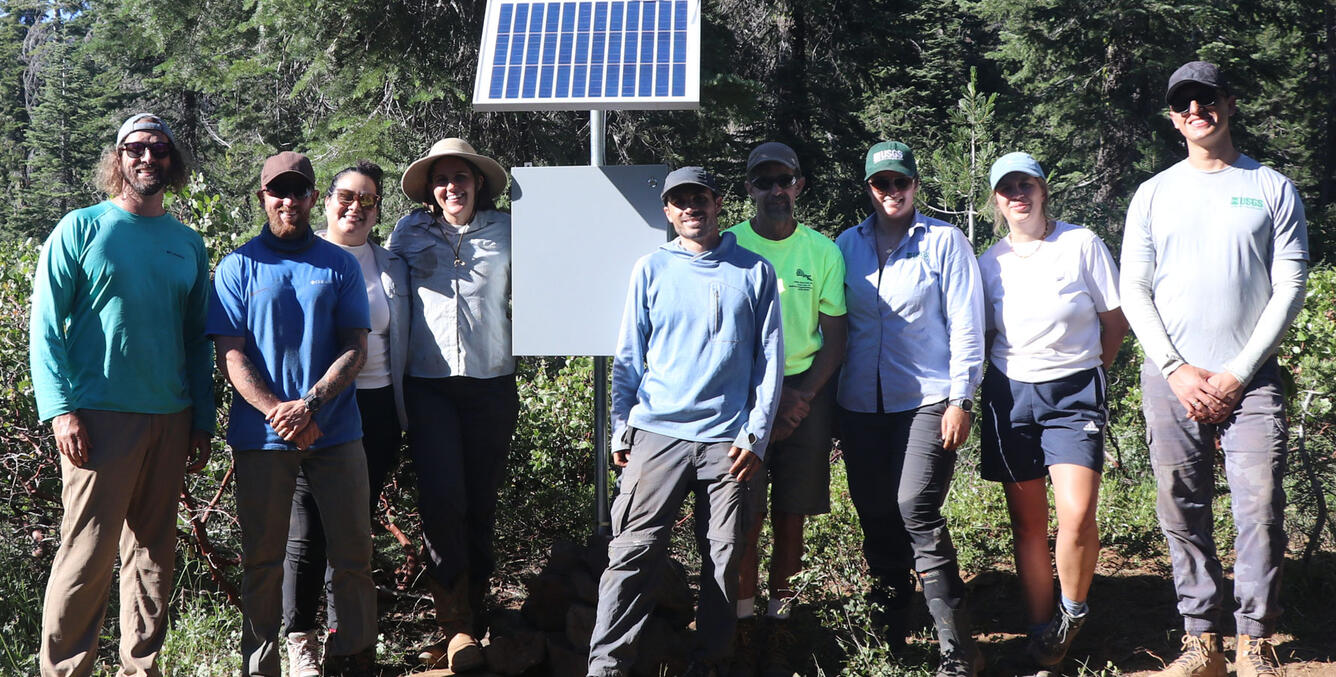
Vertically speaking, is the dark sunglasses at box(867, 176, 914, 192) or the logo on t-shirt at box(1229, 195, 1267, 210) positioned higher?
the dark sunglasses at box(867, 176, 914, 192)

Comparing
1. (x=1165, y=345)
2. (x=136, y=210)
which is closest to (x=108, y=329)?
(x=136, y=210)

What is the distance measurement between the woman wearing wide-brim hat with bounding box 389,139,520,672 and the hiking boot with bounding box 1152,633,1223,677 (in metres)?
2.96

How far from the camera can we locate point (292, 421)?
157 inches

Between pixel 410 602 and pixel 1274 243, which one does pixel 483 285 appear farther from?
pixel 1274 243

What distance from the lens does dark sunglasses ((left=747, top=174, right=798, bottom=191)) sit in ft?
15.1

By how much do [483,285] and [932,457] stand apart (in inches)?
82.9

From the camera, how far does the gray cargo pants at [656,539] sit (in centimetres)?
419

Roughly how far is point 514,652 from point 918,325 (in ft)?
7.50

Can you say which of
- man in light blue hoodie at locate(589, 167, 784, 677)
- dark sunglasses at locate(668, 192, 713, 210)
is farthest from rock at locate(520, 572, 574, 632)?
dark sunglasses at locate(668, 192, 713, 210)

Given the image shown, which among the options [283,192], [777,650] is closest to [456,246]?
[283,192]

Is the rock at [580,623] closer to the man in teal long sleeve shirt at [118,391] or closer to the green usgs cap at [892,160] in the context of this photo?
the man in teal long sleeve shirt at [118,391]

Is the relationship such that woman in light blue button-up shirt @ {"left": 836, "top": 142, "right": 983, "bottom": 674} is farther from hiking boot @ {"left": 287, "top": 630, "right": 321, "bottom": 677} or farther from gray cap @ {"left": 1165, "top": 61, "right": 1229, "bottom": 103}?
hiking boot @ {"left": 287, "top": 630, "right": 321, "bottom": 677}

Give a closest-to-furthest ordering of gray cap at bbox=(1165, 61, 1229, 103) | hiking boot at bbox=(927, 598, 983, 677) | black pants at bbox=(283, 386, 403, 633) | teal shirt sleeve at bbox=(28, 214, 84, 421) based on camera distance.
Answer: teal shirt sleeve at bbox=(28, 214, 84, 421) → gray cap at bbox=(1165, 61, 1229, 103) → hiking boot at bbox=(927, 598, 983, 677) → black pants at bbox=(283, 386, 403, 633)

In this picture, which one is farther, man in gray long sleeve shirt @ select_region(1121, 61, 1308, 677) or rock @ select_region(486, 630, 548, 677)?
rock @ select_region(486, 630, 548, 677)
